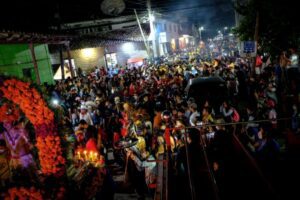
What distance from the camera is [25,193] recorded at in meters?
5.21

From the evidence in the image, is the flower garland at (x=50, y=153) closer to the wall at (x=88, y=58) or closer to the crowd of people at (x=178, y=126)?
the crowd of people at (x=178, y=126)

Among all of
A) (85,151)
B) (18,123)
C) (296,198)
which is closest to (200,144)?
(296,198)

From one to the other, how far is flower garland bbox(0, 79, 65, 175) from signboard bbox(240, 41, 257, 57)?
10014 millimetres

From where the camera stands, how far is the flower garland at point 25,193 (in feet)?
16.9

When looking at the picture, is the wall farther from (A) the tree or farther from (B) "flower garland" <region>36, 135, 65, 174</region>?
(B) "flower garland" <region>36, 135, 65, 174</region>

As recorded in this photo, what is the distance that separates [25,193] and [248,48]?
1089 cm

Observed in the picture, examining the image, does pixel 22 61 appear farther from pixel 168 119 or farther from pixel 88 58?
pixel 168 119

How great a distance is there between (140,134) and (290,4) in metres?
7.85

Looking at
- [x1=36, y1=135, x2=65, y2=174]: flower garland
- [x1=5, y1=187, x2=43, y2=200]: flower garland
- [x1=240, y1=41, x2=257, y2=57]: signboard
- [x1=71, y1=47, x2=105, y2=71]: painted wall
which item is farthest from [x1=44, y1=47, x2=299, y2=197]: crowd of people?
Answer: [x1=71, y1=47, x2=105, y2=71]: painted wall

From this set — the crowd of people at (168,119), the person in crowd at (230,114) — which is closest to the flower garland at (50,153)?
the crowd of people at (168,119)

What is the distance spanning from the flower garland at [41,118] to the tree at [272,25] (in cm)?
999

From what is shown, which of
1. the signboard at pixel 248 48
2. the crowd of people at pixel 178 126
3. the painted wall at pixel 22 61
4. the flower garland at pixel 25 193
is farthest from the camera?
the painted wall at pixel 22 61

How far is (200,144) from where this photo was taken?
7211mm

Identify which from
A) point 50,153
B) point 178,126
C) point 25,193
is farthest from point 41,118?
point 178,126
